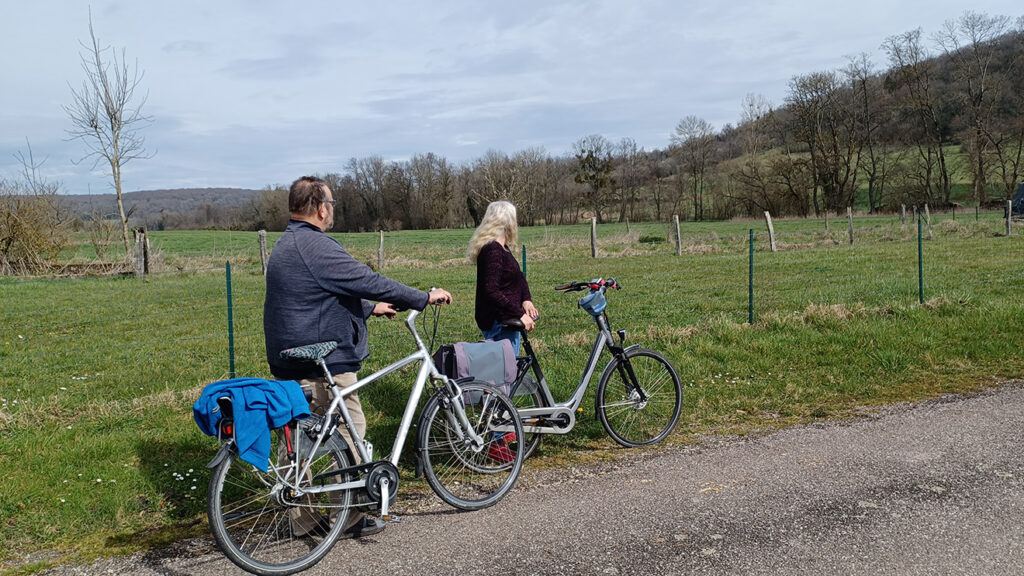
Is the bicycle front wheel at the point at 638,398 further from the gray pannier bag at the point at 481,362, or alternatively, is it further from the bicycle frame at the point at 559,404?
the gray pannier bag at the point at 481,362

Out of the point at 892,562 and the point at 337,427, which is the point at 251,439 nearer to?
the point at 337,427

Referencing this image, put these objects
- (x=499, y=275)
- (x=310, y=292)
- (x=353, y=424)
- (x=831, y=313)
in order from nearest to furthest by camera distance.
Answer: (x=310, y=292)
(x=353, y=424)
(x=499, y=275)
(x=831, y=313)

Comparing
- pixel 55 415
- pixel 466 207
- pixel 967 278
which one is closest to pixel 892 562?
pixel 55 415

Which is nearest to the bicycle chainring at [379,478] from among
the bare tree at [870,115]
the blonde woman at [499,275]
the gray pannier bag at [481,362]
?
the gray pannier bag at [481,362]

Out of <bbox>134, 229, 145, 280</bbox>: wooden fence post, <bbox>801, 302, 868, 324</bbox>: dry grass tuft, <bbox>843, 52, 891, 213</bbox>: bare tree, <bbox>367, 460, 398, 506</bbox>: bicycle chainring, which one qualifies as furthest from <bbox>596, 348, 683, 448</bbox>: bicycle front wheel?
<bbox>843, 52, 891, 213</bbox>: bare tree

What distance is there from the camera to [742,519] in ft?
13.4

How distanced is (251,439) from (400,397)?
121 inches

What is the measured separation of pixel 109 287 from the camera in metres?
20.3

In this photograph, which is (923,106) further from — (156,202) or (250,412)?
(156,202)

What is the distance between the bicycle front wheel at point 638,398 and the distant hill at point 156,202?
2491 cm

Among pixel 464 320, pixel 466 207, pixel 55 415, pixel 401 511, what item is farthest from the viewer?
pixel 466 207

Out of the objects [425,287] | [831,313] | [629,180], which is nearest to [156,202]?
[629,180]

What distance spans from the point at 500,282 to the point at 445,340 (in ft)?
14.7

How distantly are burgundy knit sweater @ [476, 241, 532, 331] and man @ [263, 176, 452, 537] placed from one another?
1107 millimetres
